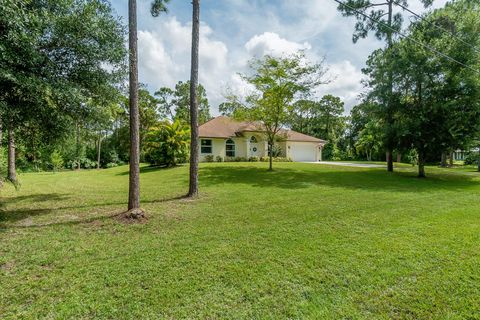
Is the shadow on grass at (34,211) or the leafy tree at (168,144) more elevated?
the leafy tree at (168,144)

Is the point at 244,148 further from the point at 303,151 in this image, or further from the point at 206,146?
the point at 303,151

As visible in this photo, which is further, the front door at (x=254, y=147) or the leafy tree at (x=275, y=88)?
the front door at (x=254, y=147)

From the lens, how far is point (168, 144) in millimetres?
18703

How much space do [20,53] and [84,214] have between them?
157 inches

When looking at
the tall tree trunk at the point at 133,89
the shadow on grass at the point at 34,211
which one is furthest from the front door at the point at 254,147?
the tall tree trunk at the point at 133,89

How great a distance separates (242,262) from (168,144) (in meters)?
15.8

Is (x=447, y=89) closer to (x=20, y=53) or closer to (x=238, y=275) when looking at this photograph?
(x=238, y=275)

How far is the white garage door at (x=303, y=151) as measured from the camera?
89.9 feet

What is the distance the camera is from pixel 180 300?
3082 millimetres

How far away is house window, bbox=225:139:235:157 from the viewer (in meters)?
24.5

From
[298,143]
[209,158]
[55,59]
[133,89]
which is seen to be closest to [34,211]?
[55,59]

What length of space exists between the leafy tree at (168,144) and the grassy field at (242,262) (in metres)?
11.1

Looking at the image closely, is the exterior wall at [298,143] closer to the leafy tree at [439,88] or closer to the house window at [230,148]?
the house window at [230,148]

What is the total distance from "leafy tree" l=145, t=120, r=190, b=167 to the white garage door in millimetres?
12541
